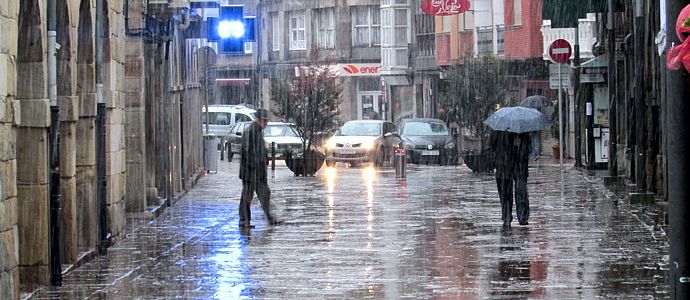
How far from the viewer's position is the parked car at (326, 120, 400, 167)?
41.2 meters

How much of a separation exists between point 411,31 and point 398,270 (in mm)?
51962

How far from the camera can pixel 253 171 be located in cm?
2019

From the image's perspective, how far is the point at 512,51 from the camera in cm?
5128

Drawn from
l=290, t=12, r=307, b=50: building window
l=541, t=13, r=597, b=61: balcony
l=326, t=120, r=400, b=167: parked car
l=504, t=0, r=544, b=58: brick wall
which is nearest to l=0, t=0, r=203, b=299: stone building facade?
l=326, t=120, r=400, b=167: parked car

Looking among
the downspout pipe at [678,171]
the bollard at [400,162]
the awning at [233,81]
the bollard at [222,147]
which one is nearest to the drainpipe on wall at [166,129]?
the bollard at [400,162]

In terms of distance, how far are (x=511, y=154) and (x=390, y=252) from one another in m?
3.57

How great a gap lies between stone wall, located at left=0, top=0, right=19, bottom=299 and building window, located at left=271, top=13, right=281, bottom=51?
61.9m

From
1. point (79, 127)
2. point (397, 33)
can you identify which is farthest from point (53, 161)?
point (397, 33)

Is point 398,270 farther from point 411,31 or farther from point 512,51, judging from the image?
point 411,31

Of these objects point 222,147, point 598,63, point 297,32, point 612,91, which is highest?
point 297,32

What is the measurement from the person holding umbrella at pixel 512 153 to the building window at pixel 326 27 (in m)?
52.8

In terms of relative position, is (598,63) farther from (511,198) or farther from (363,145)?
(511,198)

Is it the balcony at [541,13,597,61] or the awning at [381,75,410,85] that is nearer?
the balcony at [541,13,597,61]

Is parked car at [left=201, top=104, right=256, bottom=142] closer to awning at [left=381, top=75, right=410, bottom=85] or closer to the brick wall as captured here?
the brick wall
